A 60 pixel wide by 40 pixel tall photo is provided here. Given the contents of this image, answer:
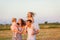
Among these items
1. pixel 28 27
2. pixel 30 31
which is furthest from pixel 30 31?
pixel 28 27

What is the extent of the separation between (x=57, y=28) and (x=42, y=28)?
0.65m

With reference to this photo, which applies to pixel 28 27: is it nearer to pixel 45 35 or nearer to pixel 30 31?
pixel 30 31

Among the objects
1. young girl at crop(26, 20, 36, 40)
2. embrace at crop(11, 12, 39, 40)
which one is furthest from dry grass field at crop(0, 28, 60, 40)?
young girl at crop(26, 20, 36, 40)

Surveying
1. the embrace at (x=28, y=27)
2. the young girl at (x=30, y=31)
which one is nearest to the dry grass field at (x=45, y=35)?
the embrace at (x=28, y=27)

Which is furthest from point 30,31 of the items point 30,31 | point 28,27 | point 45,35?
point 45,35

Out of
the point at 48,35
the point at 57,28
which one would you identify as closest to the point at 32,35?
the point at 48,35

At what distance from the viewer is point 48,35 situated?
32.2 feet

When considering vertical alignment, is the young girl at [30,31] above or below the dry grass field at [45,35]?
above

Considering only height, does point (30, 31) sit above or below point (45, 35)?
above

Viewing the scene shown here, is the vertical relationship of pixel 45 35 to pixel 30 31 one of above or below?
below

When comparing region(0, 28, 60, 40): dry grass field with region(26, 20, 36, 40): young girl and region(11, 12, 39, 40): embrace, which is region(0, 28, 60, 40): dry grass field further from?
region(26, 20, 36, 40): young girl

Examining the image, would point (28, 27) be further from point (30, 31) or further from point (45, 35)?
point (45, 35)

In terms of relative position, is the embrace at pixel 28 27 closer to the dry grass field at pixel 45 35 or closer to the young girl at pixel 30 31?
the young girl at pixel 30 31

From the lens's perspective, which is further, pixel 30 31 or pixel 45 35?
pixel 45 35
